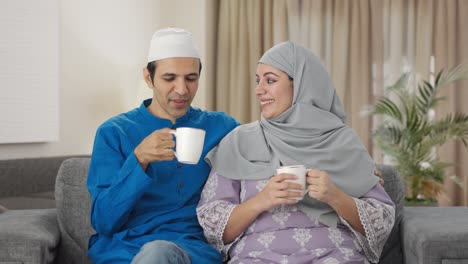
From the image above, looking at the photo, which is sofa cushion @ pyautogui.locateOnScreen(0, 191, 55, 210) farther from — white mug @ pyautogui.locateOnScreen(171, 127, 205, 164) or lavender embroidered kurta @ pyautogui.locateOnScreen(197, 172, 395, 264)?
white mug @ pyautogui.locateOnScreen(171, 127, 205, 164)

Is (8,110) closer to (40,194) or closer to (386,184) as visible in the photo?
(40,194)

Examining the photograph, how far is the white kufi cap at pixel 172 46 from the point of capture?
2189mm

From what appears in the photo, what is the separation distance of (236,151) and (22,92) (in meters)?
2.46

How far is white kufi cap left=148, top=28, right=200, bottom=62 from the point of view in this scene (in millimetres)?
2189

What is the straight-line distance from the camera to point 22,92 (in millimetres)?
4168

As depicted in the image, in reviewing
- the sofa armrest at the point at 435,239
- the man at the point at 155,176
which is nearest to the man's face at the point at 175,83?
the man at the point at 155,176

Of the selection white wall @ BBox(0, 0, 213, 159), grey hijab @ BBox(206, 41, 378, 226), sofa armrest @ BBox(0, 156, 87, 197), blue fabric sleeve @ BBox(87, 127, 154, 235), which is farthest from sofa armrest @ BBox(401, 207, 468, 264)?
white wall @ BBox(0, 0, 213, 159)

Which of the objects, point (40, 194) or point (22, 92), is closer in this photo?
point (40, 194)

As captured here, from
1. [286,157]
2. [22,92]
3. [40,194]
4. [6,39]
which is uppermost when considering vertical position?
[6,39]

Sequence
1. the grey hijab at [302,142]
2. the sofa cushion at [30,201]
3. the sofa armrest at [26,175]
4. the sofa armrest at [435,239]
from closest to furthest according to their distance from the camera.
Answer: the sofa armrest at [435,239]
the grey hijab at [302,142]
the sofa cushion at [30,201]
the sofa armrest at [26,175]

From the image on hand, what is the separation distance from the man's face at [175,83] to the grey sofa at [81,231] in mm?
411

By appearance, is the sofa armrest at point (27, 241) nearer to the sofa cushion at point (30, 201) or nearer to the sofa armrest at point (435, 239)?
the sofa armrest at point (435, 239)

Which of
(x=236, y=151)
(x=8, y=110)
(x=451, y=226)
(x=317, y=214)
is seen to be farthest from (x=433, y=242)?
(x=8, y=110)

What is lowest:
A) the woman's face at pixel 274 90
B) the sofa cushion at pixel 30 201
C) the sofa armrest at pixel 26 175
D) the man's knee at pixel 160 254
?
the sofa cushion at pixel 30 201
